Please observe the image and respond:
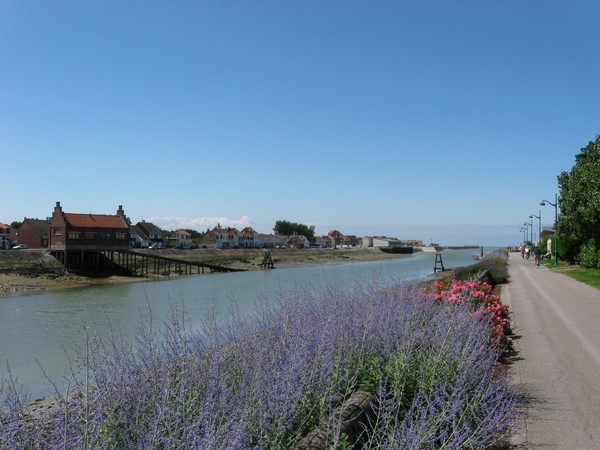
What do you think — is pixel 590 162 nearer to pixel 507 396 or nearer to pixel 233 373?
pixel 507 396

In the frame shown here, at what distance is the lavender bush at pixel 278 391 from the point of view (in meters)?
3.61

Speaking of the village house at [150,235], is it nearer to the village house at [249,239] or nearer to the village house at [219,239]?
the village house at [219,239]

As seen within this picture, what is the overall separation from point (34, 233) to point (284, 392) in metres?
89.1

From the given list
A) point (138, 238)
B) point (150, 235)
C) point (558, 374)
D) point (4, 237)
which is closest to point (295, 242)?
point (150, 235)

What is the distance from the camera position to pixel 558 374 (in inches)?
333

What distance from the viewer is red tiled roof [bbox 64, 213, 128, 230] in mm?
60969

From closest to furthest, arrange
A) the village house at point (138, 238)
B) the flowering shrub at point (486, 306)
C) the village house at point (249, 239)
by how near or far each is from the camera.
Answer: the flowering shrub at point (486, 306) → the village house at point (138, 238) → the village house at point (249, 239)

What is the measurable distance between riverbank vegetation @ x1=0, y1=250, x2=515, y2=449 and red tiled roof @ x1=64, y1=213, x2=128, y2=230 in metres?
58.0

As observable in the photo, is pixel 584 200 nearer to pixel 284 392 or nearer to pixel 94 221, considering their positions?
pixel 284 392

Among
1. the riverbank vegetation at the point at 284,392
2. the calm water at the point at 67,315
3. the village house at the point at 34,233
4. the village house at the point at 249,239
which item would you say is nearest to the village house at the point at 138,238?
the village house at the point at 34,233

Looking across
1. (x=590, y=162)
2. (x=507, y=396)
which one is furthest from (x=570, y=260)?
(x=507, y=396)

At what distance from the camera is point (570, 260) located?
49375mm

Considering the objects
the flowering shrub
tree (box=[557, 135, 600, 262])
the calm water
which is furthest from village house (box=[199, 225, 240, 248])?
the flowering shrub

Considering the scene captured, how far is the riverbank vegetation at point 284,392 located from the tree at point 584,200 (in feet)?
85.9
